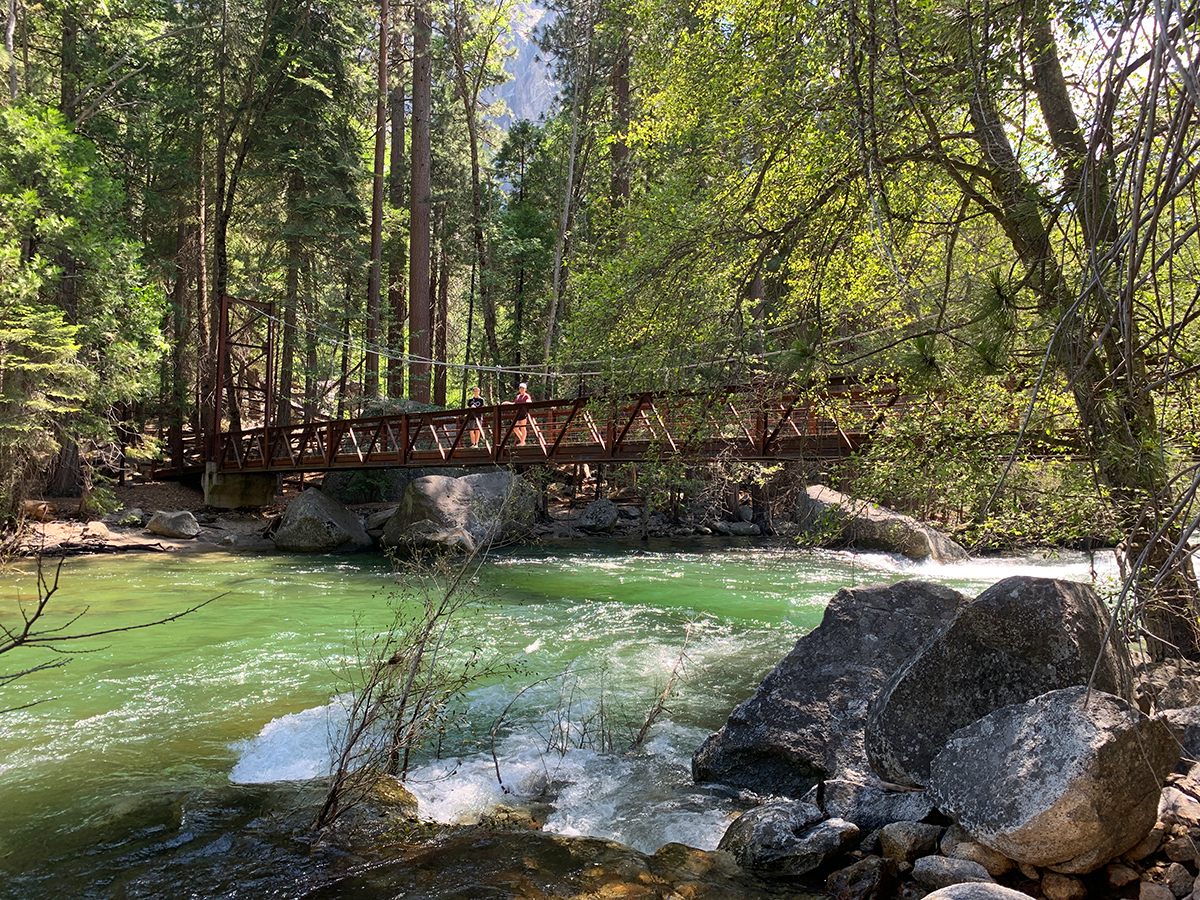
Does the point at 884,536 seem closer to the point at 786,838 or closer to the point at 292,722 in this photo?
the point at 292,722

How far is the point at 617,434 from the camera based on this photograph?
12.6 m

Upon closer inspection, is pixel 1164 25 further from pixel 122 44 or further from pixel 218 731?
pixel 122 44

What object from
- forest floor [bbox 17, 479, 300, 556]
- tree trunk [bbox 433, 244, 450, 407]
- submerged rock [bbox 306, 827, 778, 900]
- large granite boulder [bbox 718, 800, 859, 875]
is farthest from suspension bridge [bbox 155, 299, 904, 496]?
tree trunk [bbox 433, 244, 450, 407]

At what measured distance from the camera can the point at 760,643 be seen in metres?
8.09

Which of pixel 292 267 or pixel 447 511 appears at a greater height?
pixel 292 267

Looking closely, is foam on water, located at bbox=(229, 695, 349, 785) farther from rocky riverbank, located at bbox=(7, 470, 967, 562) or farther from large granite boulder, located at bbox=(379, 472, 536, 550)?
large granite boulder, located at bbox=(379, 472, 536, 550)

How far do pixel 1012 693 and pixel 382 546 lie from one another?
13155 millimetres

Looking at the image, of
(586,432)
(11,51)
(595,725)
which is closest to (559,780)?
(595,725)

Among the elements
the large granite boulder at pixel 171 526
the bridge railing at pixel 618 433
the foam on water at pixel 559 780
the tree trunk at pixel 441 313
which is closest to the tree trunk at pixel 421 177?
the bridge railing at pixel 618 433

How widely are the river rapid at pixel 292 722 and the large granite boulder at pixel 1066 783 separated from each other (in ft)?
3.54

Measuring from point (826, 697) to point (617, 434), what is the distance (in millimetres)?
7955

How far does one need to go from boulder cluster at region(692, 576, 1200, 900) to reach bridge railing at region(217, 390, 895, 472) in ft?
5.44

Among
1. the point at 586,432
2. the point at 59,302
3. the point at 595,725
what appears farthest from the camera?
the point at 586,432

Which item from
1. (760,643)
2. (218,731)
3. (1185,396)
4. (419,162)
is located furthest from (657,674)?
(419,162)
